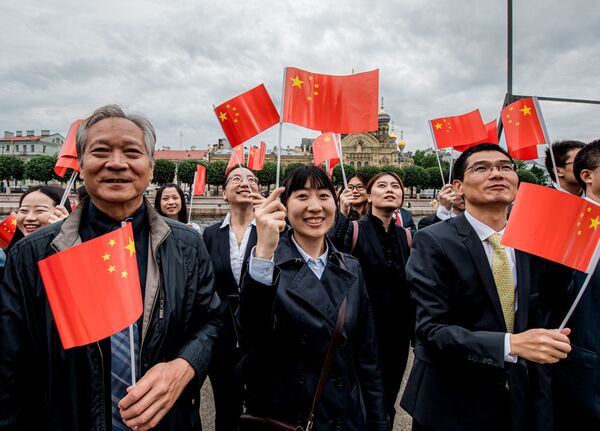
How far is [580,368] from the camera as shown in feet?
5.91

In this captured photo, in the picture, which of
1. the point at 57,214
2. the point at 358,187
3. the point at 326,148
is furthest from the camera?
the point at 326,148

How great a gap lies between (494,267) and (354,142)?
8530 cm

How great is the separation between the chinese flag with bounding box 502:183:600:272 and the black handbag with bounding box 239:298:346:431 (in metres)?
0.82

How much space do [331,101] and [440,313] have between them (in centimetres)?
188

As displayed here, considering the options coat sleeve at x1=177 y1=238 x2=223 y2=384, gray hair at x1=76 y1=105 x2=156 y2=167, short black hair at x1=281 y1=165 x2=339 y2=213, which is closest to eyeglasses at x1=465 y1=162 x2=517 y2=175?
short black hair at x1=281 y1=165 x2=339 y2=213

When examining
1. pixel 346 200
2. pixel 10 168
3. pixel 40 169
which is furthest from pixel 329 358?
pixel 10 168

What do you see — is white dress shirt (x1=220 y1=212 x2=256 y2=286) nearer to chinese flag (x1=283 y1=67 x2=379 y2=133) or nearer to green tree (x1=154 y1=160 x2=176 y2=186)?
chinese flag (x1=283 y1=67 x2=379 y2=133)

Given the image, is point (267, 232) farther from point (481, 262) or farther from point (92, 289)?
point (481, 262)

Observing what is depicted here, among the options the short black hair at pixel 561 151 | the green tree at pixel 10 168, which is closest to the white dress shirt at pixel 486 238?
the short black hair at pixel 561 151

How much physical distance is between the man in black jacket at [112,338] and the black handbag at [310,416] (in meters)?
0.24

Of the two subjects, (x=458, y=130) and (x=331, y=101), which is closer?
(x=331, y=101)

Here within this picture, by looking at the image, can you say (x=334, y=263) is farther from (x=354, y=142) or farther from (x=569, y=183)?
(x=354, y=142)

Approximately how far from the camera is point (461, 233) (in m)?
1.84

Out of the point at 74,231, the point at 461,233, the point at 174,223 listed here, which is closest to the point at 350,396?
the point at 461,233
